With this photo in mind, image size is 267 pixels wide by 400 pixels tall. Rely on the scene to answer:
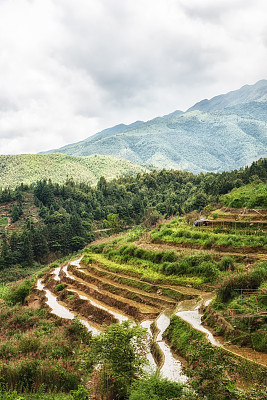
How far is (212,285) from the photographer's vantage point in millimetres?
19469

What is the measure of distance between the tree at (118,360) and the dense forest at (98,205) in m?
21.8

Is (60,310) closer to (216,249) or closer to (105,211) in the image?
(216,249)

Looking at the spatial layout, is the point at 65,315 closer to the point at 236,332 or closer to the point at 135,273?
the point at 135,273

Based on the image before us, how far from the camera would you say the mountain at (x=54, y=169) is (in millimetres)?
151000

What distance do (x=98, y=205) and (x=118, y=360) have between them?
78.7 m

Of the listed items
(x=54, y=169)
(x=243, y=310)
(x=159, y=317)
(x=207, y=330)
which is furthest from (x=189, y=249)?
(x=54, y=169)

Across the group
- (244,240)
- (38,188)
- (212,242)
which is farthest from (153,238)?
(38,188)

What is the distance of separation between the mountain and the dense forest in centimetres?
5564

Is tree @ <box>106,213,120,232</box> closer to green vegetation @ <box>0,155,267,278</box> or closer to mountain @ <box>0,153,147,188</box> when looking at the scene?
green vegetation @ <box>0,155,267,278</box>

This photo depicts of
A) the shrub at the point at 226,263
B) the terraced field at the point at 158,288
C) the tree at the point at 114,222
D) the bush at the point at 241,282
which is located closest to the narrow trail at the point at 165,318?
the terraced field at the point at 158,288

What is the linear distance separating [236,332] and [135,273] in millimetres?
14746

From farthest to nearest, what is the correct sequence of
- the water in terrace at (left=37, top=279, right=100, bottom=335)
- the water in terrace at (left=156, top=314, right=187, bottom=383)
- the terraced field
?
the water in terrace at (left=37, top=279, right=100, bottom=335), the terraced field, the water in terrace at (left=156, top=314, right=187, bottom=383)

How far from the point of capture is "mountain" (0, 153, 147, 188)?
151m

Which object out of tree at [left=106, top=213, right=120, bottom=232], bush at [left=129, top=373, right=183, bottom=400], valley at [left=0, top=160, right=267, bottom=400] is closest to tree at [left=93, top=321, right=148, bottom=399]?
valley at [left=0, top=160, right=267, bottom=400]
